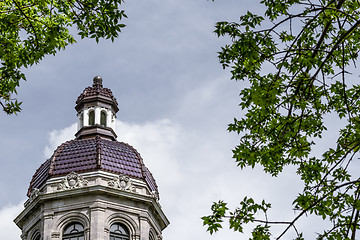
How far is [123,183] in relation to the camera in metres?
35.0

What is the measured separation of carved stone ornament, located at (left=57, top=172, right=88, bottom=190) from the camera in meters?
34.4

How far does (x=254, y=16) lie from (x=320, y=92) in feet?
6.44

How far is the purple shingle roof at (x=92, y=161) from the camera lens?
3575 cm

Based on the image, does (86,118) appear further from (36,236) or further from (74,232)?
(74,232)

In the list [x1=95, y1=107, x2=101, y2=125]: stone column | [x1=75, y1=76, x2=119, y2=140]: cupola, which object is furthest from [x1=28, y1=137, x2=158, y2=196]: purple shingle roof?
[x1=95, y1=107, x2=101, y2=125]: stone column

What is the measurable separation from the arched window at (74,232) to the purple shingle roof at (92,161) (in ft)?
8.81

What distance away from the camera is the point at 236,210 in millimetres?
13859

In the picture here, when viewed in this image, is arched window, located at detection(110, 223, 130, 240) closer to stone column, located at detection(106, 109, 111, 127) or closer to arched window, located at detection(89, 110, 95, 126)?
stone column, located at detection(106, 109, 111, 127)

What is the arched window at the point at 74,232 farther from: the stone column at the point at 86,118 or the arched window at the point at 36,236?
the stone column at the point at 86,118

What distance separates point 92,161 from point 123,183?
2049 mm

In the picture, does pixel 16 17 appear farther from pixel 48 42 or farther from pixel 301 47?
pixel 301 47

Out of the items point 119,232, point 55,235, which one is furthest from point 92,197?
point 55,235

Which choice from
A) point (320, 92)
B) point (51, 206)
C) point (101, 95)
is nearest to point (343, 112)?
point (320, 92)

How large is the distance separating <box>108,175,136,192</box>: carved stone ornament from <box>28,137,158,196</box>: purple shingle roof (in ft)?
2.47
